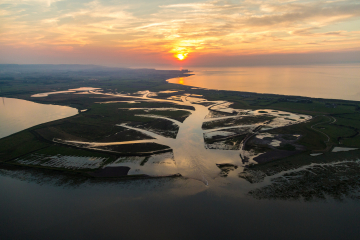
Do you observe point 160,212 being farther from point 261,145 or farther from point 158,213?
point 261,145

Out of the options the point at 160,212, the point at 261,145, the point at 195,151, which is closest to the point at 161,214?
the point at 160,212

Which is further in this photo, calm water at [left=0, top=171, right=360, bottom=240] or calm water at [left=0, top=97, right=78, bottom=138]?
calm water at [left=0, top=97, right=78, bottom=138]

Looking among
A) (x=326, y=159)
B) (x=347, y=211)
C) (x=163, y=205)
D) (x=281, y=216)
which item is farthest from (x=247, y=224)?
(x=326, y=159)

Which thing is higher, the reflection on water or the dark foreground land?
the dark foreground land

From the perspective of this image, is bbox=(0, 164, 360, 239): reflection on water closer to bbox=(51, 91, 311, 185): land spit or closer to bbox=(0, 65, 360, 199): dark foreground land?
bbox=(0, 65, 360, 199): dark foreground land

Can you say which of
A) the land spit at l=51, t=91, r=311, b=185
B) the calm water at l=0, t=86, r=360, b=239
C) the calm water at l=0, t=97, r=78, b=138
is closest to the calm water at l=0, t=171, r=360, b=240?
the calm water at l=0, t=86, r=360, b=239

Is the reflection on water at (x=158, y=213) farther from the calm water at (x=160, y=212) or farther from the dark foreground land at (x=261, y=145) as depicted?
the dark foreground land at (x=261, y=145)

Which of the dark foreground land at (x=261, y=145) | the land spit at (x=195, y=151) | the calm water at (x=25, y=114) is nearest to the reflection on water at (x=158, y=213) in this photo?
the dark foreground land at (x=261, y=145)

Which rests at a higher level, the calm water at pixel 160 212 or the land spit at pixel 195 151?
the land spit at pixel 195 151
